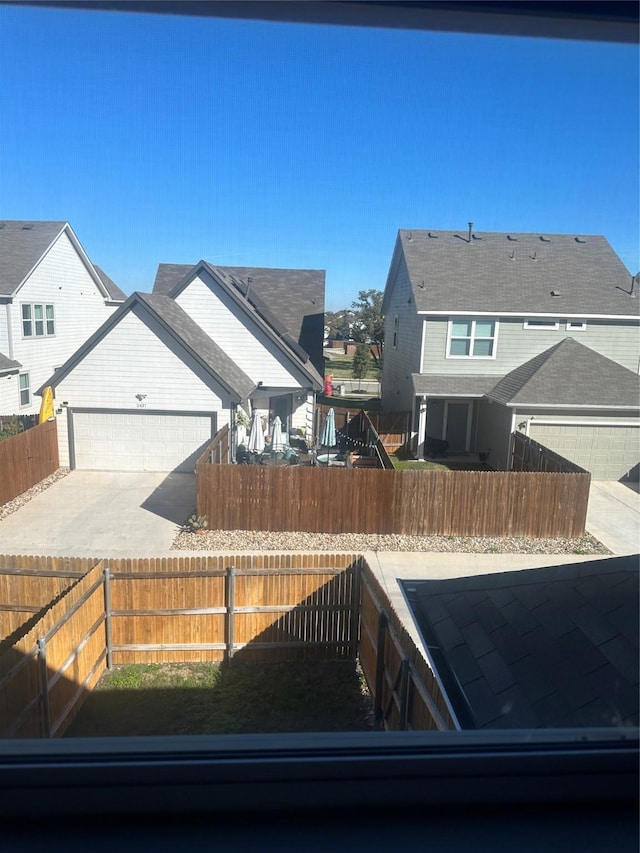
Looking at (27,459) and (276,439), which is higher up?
(276,439)

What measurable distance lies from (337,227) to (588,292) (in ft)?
20.1

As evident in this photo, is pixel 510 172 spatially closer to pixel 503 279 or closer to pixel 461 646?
pixel 461 646

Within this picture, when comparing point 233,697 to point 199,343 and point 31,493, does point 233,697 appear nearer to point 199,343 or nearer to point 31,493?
point 31,493

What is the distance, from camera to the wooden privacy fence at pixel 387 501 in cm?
888

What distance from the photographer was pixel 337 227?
1737 mm

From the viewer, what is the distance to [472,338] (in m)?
11.8

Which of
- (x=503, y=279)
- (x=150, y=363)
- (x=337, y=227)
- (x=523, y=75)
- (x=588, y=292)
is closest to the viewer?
(x=523, y=75)

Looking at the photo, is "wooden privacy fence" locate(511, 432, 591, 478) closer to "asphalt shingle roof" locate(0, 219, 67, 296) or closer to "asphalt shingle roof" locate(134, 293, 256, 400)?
"asphalt shingle roof" locate(134, 293, 256, 400)

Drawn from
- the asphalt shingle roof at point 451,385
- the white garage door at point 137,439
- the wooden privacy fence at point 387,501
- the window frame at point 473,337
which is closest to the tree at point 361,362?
the asphalt shingle roof at point 451,385

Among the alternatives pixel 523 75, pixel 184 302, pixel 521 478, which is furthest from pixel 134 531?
pixel 523 75

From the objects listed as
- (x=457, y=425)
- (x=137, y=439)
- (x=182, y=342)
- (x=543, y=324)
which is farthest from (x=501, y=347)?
(x=137, y=439)

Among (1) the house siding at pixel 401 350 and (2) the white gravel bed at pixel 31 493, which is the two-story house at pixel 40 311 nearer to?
(2) the white gravel bed at pixel 31 493

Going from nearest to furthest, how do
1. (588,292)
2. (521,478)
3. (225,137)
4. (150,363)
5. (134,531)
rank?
(225,137) < (588,292) < (134,531) < (521,478) < (150,363)

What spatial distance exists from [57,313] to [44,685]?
6.30 m
